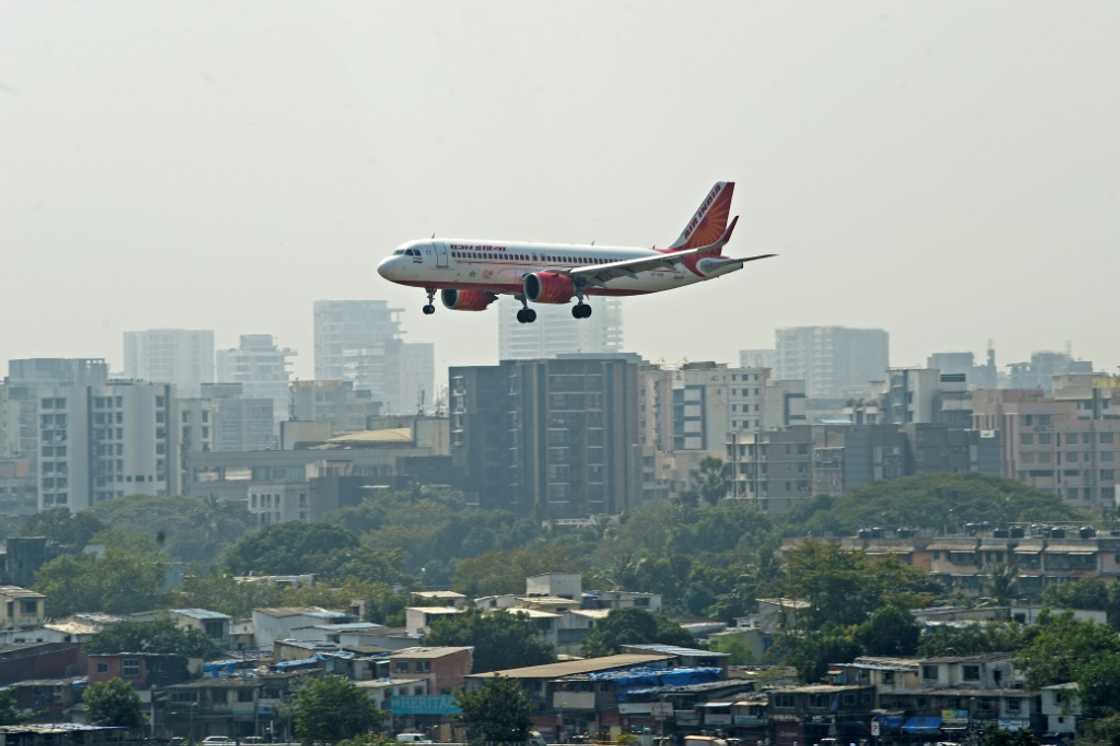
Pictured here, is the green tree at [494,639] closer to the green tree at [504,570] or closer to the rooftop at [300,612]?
the rooftop at [300,612]

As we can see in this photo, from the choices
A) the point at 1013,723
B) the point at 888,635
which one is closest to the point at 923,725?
the point at 1013,723

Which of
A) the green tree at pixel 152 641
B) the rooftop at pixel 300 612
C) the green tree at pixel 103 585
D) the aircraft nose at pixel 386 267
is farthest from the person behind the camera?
the green tree at pixel 103 585

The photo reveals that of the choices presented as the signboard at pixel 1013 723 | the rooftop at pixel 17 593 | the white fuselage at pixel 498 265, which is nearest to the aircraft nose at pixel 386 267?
the white fuselage at pixel 498 265

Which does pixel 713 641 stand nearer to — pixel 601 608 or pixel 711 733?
pixel 601 608

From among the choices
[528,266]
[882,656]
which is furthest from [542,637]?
[528,266]

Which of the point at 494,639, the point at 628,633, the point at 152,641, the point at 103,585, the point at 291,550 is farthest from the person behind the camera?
the point at 291,550

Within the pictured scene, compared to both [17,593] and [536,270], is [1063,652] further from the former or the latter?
[17,593]

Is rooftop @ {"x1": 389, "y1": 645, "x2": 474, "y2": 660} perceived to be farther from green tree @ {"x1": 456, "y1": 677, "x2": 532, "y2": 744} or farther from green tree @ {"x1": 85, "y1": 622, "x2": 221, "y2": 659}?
green tree @ {"x1": 456, "y1": 677, "x2": 532, "y2": 744}
